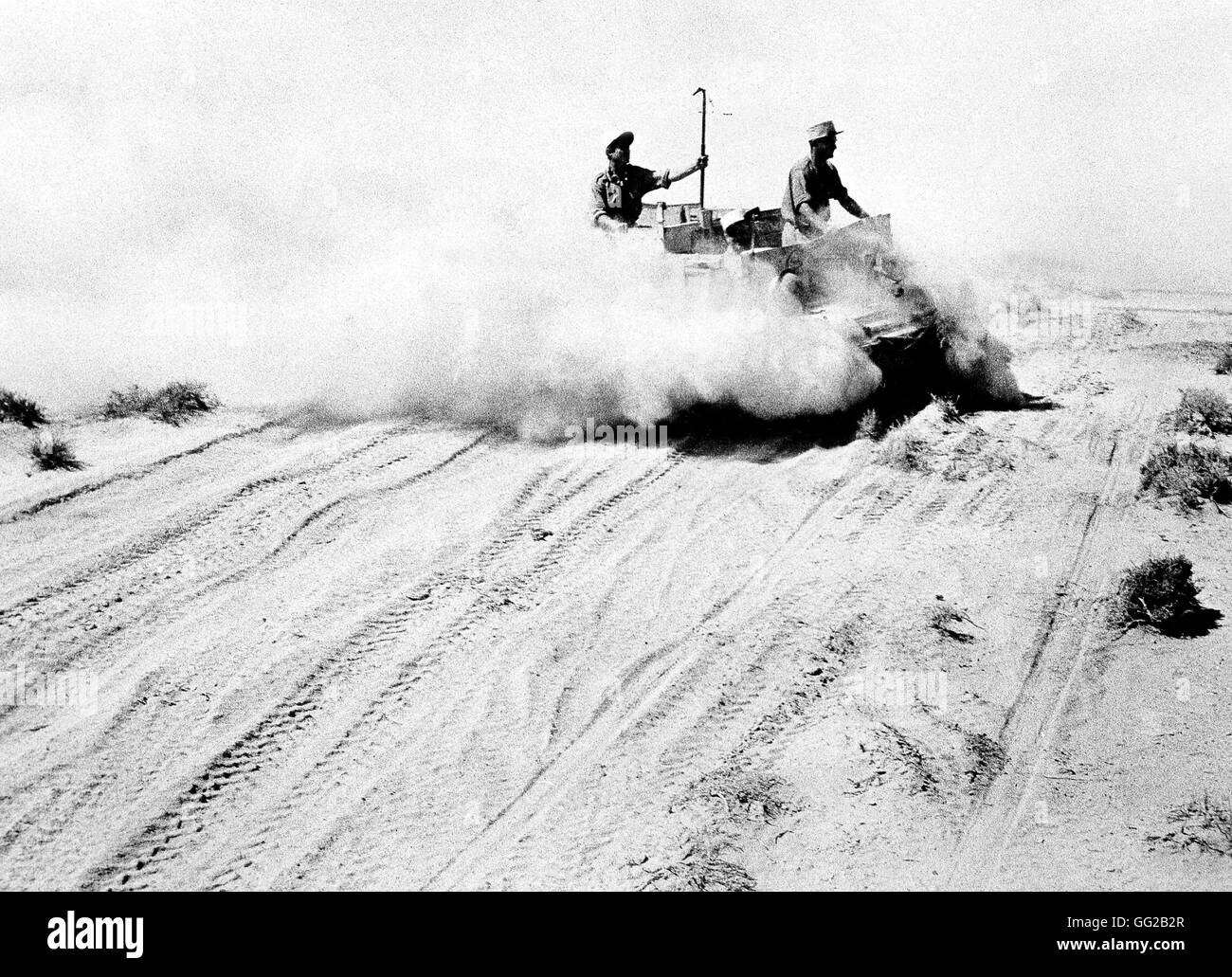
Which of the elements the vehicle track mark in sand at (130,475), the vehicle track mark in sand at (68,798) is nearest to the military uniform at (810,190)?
the vehicle track mark in sand at (130,475)

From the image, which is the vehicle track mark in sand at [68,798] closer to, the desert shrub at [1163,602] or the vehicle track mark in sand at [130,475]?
the vehicle track mark in sand at [130,475]

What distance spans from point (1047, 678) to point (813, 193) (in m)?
5.91

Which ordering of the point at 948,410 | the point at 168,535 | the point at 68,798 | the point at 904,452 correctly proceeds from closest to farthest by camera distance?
1. the point at 68,798
2. the point at 168,535
3. the point at 904,452
4. the point at 948,410

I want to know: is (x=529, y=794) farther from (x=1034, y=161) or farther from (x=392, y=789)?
(x=1034, y=161)

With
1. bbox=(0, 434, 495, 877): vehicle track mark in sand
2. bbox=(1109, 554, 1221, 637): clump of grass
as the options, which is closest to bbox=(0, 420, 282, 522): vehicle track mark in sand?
bbox=(0, 434, 495, 877): vehicle track mark in sand

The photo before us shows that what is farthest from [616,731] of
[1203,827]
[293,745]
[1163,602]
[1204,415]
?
[1204,415]

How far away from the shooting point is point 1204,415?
32.6 feet

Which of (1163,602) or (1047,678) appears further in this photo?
(1163,602)

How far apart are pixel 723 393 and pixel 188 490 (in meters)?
4.83

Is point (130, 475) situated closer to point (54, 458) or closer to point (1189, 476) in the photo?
point (54, 458)

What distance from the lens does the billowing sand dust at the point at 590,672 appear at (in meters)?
4.59

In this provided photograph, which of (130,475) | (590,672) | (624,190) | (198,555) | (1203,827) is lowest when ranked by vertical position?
(1203,827)

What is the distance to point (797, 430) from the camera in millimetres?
9523

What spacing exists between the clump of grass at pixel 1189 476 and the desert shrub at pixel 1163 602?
1.90 meters
